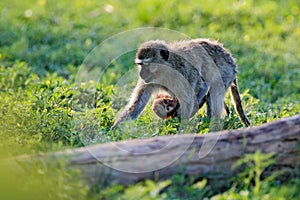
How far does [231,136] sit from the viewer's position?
16.4ft

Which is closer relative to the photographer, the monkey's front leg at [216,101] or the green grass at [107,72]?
the green grass at [107,72]

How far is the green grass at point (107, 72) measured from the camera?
16.3ft

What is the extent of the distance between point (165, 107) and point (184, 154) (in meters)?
2.19

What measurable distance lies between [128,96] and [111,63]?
7.05ft

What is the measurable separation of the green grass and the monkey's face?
88mm

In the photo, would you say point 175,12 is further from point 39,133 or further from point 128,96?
point 39,133

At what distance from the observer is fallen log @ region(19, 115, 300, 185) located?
4777 mm

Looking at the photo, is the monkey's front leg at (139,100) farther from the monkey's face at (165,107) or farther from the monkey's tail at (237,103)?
the monkey's tail at (237,103)

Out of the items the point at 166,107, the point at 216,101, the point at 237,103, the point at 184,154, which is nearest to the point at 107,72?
the point at 166,107

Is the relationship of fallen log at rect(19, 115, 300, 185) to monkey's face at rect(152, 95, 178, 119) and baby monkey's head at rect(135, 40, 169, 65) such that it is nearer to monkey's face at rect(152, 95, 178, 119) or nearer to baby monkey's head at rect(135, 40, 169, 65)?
baby monkey's head at rect(135, 40, 169, 65)

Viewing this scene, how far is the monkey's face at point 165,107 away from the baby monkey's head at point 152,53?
51cm

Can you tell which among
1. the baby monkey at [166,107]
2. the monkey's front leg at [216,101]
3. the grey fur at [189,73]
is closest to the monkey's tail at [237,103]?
the grey fur at [189,73]

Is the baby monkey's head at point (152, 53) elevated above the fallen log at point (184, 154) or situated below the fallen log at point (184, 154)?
above

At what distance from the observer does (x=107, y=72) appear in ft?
30.9
